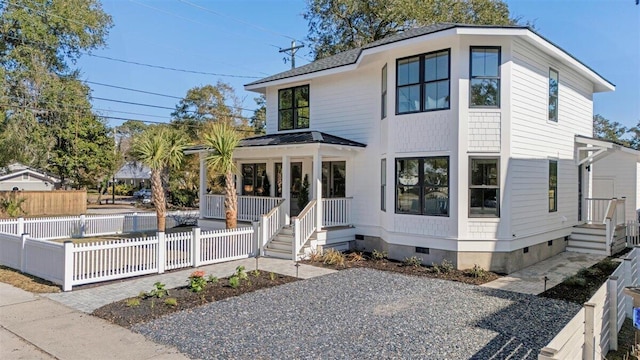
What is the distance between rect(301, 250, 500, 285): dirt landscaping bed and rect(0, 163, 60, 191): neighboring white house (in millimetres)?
35443

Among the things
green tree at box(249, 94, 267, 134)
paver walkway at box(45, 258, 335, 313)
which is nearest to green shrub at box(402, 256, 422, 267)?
paver walkway at box(45, 258, 335, 313)

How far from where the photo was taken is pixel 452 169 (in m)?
11.0

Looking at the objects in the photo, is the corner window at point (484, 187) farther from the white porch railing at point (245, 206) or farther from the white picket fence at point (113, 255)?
the white picket fence at point (113, 255)

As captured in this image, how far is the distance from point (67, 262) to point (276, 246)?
5845 mm

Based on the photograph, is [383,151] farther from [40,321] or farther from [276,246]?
[40,321]

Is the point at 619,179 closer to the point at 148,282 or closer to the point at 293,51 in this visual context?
the point at 148,282

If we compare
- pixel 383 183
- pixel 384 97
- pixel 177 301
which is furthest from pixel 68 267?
pixel 384 97

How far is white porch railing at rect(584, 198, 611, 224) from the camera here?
50.9 ft

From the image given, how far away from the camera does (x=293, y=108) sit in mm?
16516

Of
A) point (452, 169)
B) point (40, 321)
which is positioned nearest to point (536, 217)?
point (452, 169)

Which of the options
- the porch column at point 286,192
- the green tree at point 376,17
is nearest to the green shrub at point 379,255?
the porch column at point 286,192

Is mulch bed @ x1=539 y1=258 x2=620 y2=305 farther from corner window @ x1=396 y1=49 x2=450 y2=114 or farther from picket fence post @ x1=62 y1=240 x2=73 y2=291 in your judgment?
picket fence post @ x1=62 y1=240 x2=73 y2=291

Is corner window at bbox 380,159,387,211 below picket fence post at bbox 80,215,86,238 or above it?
above

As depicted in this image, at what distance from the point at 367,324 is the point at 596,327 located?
126 inches
